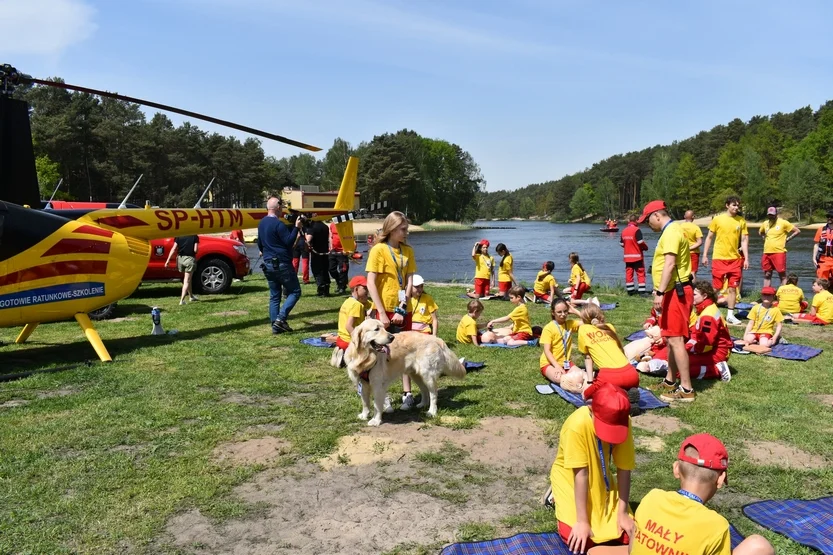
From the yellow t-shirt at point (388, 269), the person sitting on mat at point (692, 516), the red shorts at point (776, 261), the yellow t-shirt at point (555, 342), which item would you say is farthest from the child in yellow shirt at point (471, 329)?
the red shorts at point (776, 261)

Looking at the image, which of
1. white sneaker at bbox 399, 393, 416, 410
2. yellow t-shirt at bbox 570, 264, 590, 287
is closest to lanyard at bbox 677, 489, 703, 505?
white sneaker at bbox 399, 393, 416, 410

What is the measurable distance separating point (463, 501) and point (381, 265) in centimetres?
246

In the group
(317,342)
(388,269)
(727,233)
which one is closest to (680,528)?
(388,269)

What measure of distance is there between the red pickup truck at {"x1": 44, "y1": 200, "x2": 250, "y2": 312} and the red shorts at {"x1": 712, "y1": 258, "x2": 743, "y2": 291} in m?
10.5

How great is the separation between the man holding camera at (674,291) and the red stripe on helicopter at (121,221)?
24.1ft

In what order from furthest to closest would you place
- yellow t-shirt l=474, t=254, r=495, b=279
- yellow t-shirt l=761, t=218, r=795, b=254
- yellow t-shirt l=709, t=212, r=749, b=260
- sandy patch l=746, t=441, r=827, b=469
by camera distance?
yellow t-shirt l=474, t=254, r=495, b=279 → yellow t-shirt l=761, t=218, r=795, b=254 → yellow t-shirt l=709, t=212, r=749, b=260 → sandy patch l=746, t=441, r=827, b=469

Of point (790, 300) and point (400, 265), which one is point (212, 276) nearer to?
point (400, 265)

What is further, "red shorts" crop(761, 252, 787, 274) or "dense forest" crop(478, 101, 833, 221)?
"dense forest" crop(478, 101, 833, 221)

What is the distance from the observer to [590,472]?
2.96 metres

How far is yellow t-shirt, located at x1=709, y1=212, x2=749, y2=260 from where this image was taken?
1004 centimetres

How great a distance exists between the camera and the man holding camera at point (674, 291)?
5.85 m

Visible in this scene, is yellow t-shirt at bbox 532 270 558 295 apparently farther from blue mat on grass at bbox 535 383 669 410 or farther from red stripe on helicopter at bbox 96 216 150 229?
red stripe on helicopter at bbox 96 216 150 229

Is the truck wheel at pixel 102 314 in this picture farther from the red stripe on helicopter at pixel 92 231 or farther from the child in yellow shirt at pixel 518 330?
the child in yellow shirt at pixel 518 330

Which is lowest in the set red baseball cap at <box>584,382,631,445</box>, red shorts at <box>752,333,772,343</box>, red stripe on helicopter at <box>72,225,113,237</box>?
red shorts at <box>752,333,772,343</box>
